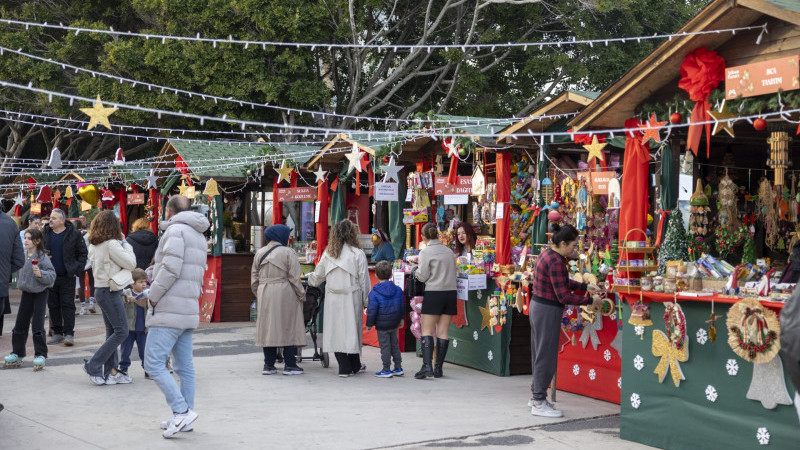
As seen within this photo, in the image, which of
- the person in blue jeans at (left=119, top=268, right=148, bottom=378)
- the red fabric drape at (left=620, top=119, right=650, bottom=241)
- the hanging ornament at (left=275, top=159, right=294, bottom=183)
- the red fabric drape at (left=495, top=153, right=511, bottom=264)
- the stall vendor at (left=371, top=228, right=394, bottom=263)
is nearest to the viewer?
the red fabric drape at (left=620, top=119, right=650, bottom=241)

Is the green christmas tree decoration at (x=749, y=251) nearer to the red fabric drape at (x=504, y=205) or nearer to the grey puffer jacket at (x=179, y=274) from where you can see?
the red fabric drape at (x=504, y=205)

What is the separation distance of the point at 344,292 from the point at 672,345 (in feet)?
13.5

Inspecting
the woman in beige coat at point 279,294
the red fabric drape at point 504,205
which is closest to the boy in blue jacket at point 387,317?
the woman in beige coat at point 279,294

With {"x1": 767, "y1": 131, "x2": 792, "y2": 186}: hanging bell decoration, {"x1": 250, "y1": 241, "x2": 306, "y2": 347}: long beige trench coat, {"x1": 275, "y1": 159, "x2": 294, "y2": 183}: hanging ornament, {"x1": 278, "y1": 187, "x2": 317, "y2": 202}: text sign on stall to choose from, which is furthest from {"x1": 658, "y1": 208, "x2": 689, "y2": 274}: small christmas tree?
{"x1": 275, "y1": 159, "x2": 294, "y2": 183}: hanging ornament

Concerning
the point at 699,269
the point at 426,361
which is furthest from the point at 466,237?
the point at 699,269

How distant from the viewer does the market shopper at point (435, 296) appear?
9508 mm

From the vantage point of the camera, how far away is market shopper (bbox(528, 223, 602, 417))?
737 centimetres

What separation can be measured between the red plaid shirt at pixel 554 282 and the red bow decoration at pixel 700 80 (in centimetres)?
146

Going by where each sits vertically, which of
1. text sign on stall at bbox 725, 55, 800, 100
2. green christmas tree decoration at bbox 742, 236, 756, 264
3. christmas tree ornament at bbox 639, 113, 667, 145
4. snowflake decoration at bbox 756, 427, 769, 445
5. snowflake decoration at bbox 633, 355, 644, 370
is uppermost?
text sign on stall at bbox 725, 55, 800, 100

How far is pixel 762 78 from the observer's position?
6215mm

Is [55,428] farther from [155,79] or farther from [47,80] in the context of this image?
[47,80]

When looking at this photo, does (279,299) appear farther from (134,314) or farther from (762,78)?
(762,78)

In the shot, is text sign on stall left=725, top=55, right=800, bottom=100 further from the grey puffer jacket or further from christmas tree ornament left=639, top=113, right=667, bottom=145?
the grey puffer jacket

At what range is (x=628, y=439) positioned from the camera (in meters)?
6.79
